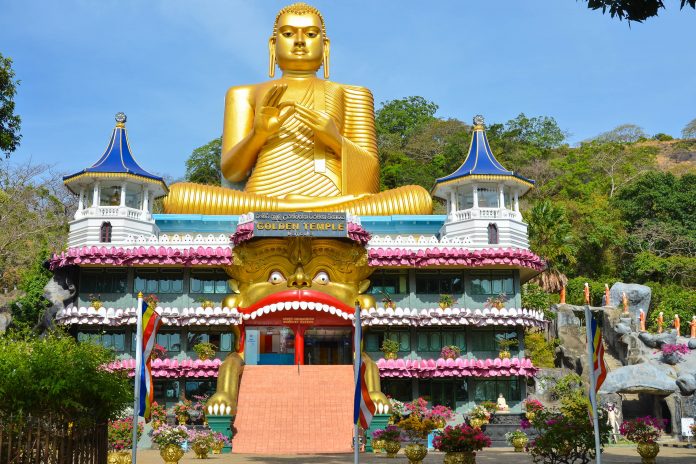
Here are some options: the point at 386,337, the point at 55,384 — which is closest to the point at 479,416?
the point at 386,337

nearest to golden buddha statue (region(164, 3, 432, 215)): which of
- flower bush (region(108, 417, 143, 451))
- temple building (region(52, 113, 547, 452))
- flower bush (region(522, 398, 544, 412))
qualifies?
temple building (region(52, 113, 547, 452))

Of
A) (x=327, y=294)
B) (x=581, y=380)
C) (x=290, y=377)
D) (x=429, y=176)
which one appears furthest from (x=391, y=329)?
(x=429, y=176)

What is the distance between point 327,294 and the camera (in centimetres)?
2922

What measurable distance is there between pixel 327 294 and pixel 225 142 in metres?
9.77

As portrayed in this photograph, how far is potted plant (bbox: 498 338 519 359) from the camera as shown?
29.9m

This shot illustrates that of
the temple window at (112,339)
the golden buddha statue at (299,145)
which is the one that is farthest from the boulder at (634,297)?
the temple window at (112,339)

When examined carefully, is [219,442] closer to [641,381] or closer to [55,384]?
[55,384]

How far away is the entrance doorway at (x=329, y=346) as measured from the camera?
3092cm

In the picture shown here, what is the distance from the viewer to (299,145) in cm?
3412

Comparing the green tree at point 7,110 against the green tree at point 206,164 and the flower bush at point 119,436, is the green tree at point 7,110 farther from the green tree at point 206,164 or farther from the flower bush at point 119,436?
the green tree at point 206,164

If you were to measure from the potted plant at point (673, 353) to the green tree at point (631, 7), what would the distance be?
23.6 m

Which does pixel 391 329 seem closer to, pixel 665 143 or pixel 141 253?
pixel 141 253

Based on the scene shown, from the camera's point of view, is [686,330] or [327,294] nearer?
[327,294]

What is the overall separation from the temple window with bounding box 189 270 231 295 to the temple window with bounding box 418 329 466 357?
7345 mm
